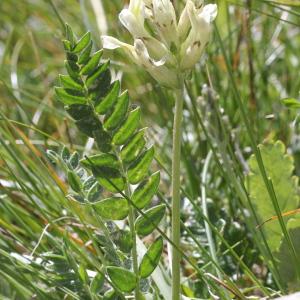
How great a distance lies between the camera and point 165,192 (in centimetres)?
140

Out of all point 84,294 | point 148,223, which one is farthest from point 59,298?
point 148,223

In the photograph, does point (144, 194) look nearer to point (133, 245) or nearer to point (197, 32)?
point (133, 245)

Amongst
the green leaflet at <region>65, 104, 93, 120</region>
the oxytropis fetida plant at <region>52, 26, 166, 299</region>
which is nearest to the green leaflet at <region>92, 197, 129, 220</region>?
the oxytropis fetida plant at <region>52, 26, 166, 299</region>

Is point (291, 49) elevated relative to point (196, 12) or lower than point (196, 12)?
elevated

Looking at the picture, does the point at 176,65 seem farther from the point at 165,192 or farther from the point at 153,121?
the point at 153,121

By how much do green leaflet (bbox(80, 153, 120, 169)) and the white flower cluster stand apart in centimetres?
11

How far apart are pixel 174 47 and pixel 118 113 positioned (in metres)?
0.10

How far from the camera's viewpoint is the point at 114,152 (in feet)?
2.93

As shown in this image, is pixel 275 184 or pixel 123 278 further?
pixel 275 184

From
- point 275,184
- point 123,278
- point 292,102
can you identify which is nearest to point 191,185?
A: point 275,184

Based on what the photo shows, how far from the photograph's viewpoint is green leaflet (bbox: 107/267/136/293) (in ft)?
2.77

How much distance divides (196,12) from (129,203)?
0.24 meters

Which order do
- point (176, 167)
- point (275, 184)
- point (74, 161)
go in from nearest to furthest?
point (176, 167), point (74, 161), point (275, 184)

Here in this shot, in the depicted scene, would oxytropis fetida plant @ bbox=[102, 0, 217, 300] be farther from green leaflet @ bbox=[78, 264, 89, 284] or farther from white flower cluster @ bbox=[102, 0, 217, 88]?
green leaflet @ bbox=[78, 264, 89, 284]
